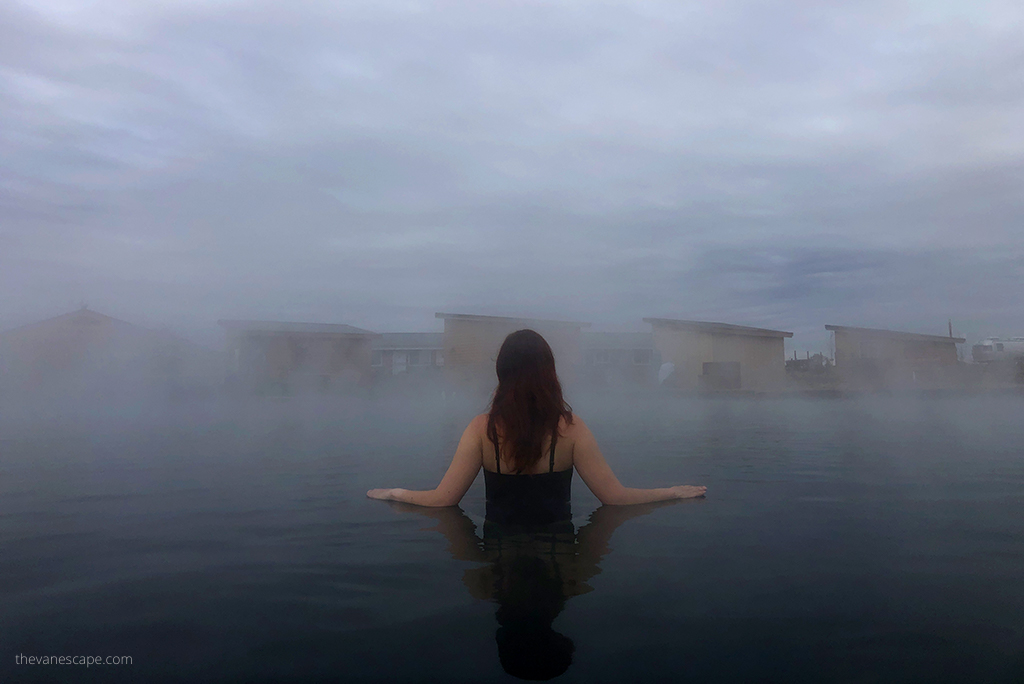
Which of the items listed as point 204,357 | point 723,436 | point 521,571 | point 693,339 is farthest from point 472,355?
point 521,571

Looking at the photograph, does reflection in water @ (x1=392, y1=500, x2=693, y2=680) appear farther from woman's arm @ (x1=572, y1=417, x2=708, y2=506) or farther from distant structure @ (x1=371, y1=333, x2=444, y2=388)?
distant structure @ (x1=371, y1=333, x2=444, y2=388)

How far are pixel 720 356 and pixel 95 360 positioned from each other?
24.6 metres

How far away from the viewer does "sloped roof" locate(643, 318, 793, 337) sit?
20.0 metres

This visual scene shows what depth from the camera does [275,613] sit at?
2072mm

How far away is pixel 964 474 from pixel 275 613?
17.1 feet

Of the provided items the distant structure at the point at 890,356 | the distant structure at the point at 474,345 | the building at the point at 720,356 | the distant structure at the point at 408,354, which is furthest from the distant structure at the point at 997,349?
the distant structure at the point at 408,354

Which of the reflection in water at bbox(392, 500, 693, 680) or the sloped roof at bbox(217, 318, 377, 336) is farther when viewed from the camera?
the sloped roof at bbox(217, 318, 377, 336)

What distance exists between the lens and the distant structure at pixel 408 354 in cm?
2536

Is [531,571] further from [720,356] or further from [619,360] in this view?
[619,360]

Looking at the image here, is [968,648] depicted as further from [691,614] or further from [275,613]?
[275,613]

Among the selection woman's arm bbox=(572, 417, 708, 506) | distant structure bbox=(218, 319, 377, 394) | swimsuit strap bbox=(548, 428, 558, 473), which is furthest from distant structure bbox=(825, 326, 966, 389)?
swimsuit strap bbox=(548, 428, 558, 473)

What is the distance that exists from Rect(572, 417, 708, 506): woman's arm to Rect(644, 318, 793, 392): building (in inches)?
667

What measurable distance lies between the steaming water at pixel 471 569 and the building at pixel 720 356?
14421 mm

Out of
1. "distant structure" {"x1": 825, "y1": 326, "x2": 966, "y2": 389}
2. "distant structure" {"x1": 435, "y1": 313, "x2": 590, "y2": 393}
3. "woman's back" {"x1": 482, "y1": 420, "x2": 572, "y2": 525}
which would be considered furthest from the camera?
"distant structure" {"x1": 435, "y1": 313, "x2": 590, "y2": 393}
